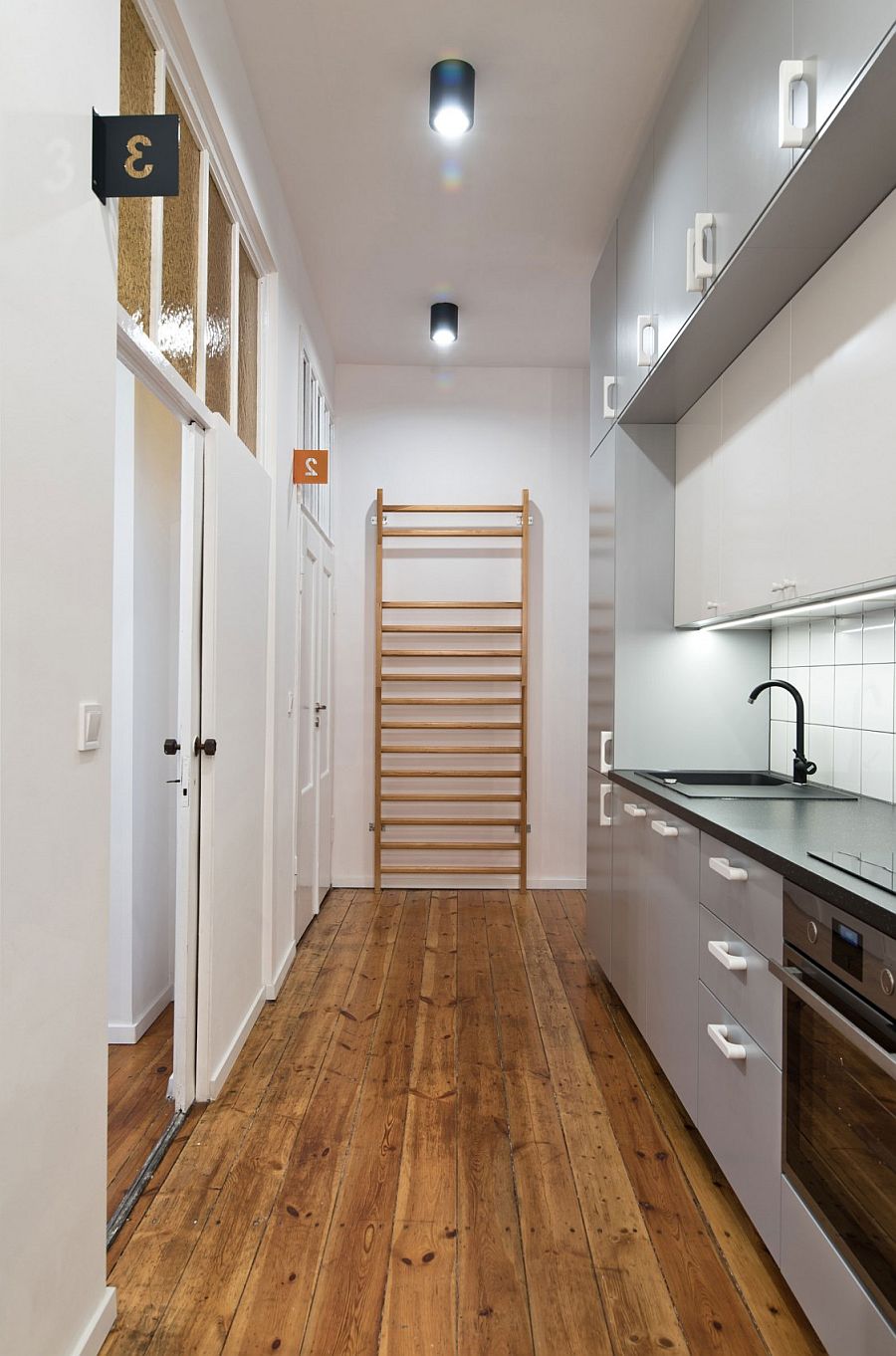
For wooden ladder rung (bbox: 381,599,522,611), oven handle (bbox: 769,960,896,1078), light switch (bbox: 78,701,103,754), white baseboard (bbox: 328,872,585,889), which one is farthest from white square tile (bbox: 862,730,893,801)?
white baseboard (bbox: 328,872,585,889)

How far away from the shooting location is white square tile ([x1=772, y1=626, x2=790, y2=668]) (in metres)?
2.79

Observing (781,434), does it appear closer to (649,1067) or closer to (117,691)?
(649,1067)

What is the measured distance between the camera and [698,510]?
9.02 feet

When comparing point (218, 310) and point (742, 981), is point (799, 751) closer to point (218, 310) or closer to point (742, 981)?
point (742, 981)

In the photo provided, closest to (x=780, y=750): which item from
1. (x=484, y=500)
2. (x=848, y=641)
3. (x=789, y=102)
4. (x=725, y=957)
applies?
(x=848, y=641)

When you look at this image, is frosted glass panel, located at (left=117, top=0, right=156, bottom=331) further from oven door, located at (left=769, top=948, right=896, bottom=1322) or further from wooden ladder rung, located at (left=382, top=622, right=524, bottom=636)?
wooden ladder rung, located at (left=382, top=622, right=524, bottom=636)

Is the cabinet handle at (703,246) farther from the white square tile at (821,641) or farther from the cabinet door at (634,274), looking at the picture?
the white square tile at (821,641)

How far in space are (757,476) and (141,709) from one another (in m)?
1.96

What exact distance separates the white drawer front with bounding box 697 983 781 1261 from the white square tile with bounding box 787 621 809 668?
46.0 inches

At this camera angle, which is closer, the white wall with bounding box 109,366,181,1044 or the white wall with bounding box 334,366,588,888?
the white wall with bounding box 109,366,181,1044

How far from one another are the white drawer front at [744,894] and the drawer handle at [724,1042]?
0.22m

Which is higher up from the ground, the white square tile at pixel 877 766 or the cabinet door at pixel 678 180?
the cabinet door at pixel 678 180

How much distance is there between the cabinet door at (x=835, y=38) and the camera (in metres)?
1.29

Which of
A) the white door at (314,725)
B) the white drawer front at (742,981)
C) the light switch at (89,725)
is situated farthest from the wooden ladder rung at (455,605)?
the light switch at (89,725)
